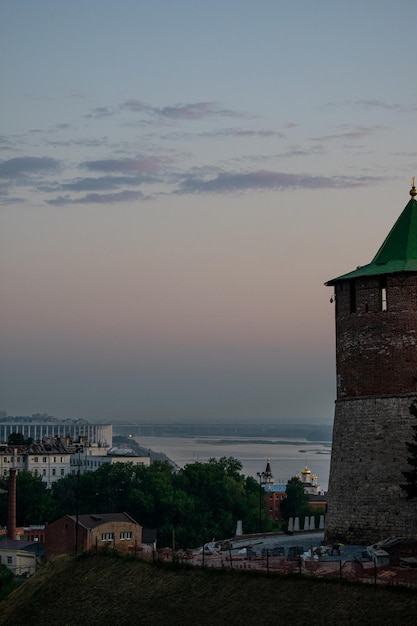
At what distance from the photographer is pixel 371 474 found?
40.3 m

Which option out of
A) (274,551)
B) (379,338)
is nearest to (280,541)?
(274,551)

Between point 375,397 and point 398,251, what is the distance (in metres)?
5.17

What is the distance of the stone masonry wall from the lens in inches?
1551

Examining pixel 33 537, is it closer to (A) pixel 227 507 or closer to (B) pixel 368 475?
(A) pixel 227 507

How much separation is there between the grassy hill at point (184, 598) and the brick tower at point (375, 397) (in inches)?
260

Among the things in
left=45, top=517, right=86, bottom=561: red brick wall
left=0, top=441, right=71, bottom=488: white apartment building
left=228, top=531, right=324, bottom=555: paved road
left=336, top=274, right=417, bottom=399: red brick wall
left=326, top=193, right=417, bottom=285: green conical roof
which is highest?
left=326, top=193, right=417, bottom=285: green conical roof

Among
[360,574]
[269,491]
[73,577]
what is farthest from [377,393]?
[269,491]

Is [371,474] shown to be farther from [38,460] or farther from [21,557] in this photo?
[38,460]

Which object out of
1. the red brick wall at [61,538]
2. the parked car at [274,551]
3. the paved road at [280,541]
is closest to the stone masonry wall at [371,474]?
the parked car at [274,551]

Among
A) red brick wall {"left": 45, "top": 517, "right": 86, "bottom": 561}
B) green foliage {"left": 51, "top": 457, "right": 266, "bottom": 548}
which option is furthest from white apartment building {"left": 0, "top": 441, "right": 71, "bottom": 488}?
red brick wall {"left": 45, "top": 517, "right": 86, "bottom": 561}

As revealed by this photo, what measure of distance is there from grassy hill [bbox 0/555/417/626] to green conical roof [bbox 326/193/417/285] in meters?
11.8

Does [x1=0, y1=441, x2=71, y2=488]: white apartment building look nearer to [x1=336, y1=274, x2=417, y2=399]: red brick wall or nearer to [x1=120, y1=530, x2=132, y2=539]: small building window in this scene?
[x1=120, y1=530, x2=132, y2=539]: small building window

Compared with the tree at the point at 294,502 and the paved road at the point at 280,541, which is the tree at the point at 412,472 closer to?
the paved road at the point at 280,541

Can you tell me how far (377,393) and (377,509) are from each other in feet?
12.8
